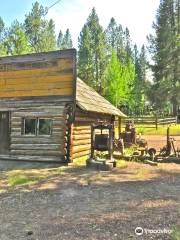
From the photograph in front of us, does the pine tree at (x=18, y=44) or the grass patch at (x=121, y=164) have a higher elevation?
the pine tree at (x=18, y=44)

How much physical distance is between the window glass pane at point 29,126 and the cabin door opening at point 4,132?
1.14 meters

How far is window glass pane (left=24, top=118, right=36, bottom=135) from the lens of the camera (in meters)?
20.0

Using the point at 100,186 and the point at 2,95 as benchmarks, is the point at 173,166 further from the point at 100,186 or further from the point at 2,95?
the point at 2,95

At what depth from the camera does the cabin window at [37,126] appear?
1959cm

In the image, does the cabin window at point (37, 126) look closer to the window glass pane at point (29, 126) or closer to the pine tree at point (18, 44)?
the window glass pane at point (29, 126)

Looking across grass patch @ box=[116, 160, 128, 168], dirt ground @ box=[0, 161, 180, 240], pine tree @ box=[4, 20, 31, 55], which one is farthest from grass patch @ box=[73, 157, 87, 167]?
pine tree @ box=[4, 20, 31, 55]

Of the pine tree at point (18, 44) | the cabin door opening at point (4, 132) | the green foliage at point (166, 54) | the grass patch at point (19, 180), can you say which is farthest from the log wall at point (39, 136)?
the green foliage at point (166, 54)

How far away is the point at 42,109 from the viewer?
1966 cm

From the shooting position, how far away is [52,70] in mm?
19656

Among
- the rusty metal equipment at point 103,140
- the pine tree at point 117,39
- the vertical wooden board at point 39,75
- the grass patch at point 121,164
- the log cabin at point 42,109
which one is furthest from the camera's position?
the pine tree at point 117,39

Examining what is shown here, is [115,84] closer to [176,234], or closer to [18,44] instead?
[18,44]

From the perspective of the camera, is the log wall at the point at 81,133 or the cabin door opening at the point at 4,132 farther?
the cabin door opening at the point at 4,132

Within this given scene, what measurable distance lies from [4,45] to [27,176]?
4351 centimetres

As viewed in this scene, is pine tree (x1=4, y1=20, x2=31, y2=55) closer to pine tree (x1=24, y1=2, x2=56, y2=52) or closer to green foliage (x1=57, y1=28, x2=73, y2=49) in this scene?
pine tree (x1=24, y1=2, x2=56, y2=52)
